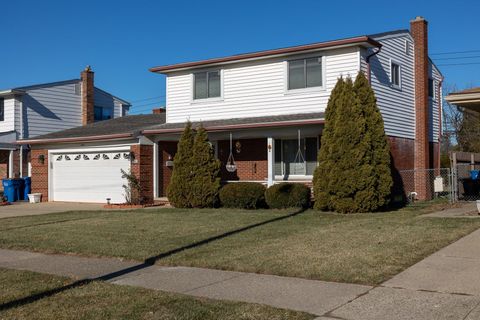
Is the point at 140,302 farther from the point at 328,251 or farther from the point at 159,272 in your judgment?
the point at 328,251

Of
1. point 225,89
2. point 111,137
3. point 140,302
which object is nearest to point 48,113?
point 111,137

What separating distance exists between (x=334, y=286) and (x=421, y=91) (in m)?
16.4

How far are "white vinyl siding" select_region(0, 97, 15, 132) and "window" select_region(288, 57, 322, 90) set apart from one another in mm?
17020

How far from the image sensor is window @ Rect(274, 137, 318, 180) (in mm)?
19938

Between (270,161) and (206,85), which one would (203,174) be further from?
(206,85)

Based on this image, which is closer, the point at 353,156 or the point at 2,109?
the point at 353,156

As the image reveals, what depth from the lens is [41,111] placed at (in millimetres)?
30516

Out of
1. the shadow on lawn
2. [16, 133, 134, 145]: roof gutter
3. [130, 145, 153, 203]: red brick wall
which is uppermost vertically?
[16, 133, 134, 145]: roof gutter

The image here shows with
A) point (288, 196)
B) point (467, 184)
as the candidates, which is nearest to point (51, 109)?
point (288, 196)

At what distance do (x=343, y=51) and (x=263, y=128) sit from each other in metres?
3.71

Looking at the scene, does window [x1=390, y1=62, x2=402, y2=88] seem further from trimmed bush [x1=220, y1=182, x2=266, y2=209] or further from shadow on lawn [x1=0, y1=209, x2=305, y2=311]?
shadow on lawn [x1=0, y1=209, x2=305, y2=311]

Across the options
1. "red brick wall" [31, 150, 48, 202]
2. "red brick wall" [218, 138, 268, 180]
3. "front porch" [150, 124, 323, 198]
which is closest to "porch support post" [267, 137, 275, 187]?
"front porch" [150, 124, 323, 198]

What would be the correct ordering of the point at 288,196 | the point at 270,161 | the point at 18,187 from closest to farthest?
the point at 288,196
the point at 270,161
the point at 18,187

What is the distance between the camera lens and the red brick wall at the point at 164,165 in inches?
867
